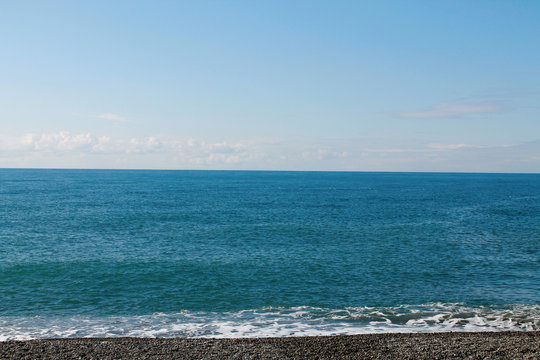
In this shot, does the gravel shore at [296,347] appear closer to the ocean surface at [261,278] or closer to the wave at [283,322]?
the wave at [283,322]

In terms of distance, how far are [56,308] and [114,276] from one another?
294 inches

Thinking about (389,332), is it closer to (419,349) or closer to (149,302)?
(419,349)

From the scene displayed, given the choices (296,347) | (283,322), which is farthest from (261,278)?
(296,347)

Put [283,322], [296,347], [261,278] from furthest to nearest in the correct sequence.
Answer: [261,278] → [283,322] → [296,347]

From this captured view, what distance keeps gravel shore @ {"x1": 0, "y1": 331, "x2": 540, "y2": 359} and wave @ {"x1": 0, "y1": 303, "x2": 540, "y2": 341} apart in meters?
1.87

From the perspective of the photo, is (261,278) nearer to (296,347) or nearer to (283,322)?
(283,322)

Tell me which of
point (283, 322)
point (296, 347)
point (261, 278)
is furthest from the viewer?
point (261, 278)

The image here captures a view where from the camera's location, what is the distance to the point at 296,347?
18.8m

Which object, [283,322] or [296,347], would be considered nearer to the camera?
[296,347]

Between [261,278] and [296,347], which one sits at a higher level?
[296,347]

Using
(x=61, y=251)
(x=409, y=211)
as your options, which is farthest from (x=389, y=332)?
(x=409, y=211)

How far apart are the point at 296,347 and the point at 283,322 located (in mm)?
4606

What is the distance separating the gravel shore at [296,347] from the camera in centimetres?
1745

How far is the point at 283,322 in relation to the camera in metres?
23.3
